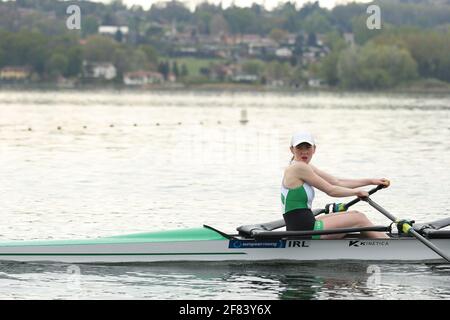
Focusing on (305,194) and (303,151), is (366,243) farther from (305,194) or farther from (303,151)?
(303,151)

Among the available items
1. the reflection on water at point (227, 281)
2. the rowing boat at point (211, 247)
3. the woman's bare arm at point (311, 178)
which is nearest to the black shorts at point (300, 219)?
the rowing boat at point (211, 247)

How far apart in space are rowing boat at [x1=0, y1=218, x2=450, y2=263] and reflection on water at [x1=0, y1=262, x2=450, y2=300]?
117 millimetres

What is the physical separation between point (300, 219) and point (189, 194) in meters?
12.1

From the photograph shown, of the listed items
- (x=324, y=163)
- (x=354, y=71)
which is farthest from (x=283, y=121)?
(x=354, y=71)

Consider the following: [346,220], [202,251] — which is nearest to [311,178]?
[346,220]

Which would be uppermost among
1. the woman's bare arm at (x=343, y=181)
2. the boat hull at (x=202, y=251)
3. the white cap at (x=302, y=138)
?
the white cap at (x=302, y=138)

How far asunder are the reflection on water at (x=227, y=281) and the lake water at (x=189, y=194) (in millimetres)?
16

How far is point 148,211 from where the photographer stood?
24.1 meters

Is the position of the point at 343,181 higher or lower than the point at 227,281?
higher

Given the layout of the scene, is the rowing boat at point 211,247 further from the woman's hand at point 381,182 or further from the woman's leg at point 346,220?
the woman's hand at point 381,182

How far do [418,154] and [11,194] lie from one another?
21.2m

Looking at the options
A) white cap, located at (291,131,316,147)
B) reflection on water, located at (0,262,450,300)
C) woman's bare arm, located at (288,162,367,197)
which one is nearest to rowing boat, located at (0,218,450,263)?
reflection on water, located at (0,262,450,300)

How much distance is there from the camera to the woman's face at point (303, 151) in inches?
607

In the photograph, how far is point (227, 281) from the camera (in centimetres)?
1551
